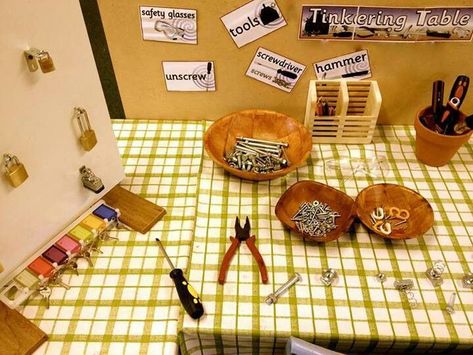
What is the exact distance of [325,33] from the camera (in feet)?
3.55

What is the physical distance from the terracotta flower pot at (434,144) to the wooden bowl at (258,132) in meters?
0.29

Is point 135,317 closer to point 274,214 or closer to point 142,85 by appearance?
point 274,214

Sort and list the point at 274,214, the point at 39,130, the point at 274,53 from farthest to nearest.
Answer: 1. the point at 274,53
2. the point at 274,214
3. the point at 39,130

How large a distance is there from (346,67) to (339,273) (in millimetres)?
587

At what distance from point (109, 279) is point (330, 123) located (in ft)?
2.30

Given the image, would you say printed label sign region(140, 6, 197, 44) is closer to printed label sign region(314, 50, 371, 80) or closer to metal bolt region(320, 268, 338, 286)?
printed label sign region(314, 50, 371, 80)

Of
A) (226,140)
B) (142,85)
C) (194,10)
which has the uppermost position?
(194,10)

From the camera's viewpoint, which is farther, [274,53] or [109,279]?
[274,53]

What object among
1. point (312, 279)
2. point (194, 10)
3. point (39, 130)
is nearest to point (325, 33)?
point (194, 10)

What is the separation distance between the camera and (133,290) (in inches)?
33.9

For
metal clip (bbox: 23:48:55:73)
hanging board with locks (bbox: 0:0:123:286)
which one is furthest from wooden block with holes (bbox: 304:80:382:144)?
metal clip (bbox: 23:48:55:73)

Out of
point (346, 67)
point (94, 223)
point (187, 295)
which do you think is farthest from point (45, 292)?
point (346, 67)

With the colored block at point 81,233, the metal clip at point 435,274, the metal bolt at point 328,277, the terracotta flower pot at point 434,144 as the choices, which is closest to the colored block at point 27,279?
the colored block at point 81,233

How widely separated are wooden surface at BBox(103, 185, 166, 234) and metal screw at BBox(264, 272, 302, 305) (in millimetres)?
339
